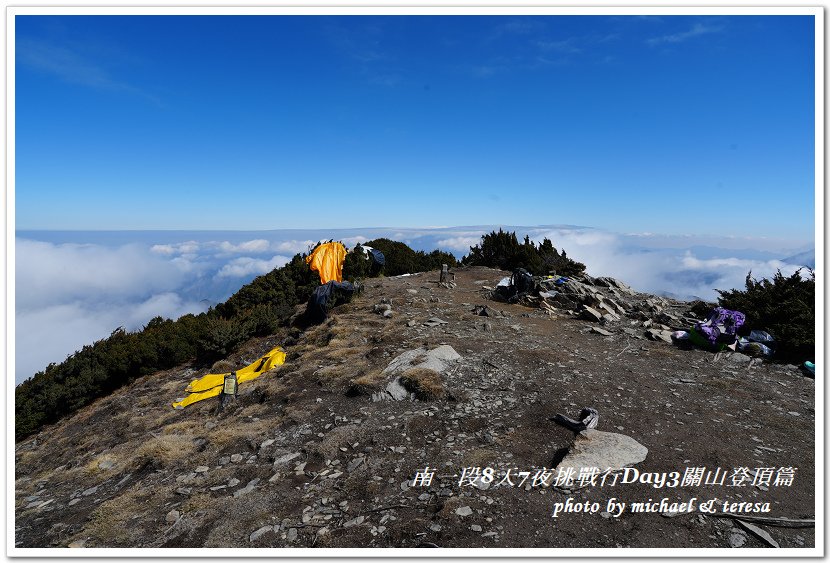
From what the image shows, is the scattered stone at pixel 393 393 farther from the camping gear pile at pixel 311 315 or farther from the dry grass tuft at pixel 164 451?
the camping gear pile at pixel 311 315

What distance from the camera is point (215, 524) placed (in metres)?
4.27

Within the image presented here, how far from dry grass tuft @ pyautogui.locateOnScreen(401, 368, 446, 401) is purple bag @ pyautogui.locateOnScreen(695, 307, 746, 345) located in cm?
712

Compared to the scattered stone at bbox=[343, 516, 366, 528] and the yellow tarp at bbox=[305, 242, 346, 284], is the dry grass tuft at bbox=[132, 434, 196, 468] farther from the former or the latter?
the yellow tarp at bbox=[305, 242, 346, 284]

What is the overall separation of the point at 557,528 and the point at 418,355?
491cm

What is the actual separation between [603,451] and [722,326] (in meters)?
7.11

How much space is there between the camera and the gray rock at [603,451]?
15.5ft

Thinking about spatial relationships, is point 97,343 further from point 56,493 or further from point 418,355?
point 418,355

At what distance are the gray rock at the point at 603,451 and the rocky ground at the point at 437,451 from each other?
0.03 meters

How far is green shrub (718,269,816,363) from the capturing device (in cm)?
874

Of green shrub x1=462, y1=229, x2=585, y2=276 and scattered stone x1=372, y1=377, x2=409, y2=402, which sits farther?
green shrub x1=462, y1=229, x2=585, y2=276

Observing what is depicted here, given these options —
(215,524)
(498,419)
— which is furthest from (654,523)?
(215,524)

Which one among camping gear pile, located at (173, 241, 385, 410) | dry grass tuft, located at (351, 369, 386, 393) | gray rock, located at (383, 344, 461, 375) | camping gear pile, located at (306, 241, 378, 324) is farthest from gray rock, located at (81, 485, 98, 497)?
camping gear pile, located at (306, 241, 378, 324)

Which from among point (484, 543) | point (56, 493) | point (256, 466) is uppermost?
point (484, 543)

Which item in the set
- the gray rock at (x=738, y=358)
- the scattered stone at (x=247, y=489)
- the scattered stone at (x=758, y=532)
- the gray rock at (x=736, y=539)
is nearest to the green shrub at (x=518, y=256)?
the gray rock at (x=738, y=358)
